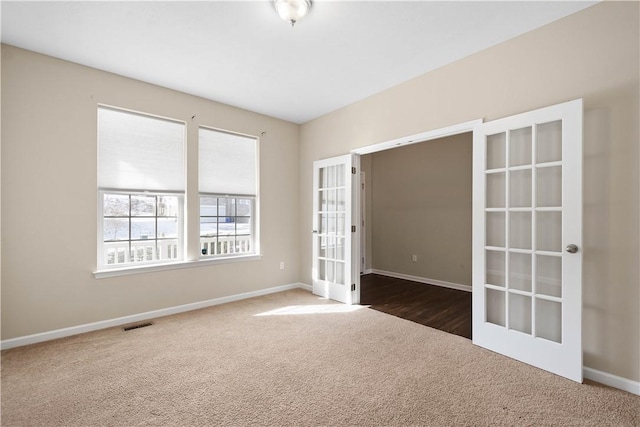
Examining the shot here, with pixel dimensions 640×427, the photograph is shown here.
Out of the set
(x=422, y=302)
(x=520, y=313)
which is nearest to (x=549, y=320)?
(x=520, y=313)

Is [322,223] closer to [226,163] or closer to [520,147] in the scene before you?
[226,163]

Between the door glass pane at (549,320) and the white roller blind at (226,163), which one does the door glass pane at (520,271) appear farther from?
the white roller blind at (226,163)

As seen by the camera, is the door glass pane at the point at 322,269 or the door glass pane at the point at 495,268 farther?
the door glass pane at the point at 322,269

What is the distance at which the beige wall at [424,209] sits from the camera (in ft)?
15.9

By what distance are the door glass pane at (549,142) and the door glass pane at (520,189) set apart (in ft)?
0.52

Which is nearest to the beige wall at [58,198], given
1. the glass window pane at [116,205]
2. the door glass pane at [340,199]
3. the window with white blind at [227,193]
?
the glass window pane at [116,205]

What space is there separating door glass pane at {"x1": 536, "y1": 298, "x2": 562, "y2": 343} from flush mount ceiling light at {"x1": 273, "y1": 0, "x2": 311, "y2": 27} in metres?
2.98

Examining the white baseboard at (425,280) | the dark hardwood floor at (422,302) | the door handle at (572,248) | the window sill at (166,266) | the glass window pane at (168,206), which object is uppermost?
the glass window pane at (168,206)

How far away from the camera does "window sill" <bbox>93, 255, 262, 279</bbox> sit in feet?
10.4

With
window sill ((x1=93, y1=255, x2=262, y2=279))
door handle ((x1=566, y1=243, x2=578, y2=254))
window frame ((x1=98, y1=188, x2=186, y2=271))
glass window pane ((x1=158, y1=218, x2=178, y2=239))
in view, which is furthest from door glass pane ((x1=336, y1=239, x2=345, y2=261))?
door handle ((x1=566, y1=243, x2=578, y2=254))

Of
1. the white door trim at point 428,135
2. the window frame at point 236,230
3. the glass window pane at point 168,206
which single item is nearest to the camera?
the white door trim at point 428,135

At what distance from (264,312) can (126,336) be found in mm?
1465

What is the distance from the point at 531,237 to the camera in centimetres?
243

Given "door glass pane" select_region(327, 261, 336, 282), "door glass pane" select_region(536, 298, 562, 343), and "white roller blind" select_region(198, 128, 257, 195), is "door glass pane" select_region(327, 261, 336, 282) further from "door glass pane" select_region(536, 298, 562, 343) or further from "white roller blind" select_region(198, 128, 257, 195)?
"door glass pane" select_region(536, 298, 562, 343)
